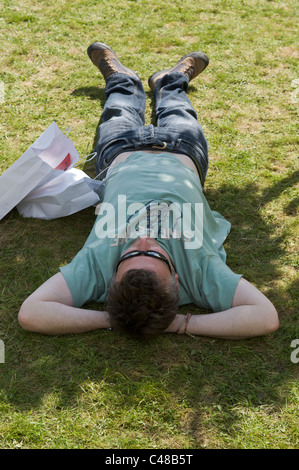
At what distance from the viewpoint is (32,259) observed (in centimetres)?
377

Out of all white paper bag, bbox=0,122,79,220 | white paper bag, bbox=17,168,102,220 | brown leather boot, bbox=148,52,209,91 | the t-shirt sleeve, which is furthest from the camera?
brown leather boot, bbox=148,52,209,91

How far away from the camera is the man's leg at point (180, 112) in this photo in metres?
4.07

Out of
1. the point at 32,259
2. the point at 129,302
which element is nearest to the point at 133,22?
the point at 32,259

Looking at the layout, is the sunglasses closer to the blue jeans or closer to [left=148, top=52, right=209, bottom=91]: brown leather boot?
the blue jeans

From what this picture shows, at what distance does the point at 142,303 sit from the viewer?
2.83m

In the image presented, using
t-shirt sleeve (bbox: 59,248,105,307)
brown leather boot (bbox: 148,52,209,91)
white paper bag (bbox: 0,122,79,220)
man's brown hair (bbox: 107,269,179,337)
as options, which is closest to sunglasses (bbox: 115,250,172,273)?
man's brown hair (bbox: 107,269,179,337)

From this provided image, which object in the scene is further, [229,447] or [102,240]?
[102,240]

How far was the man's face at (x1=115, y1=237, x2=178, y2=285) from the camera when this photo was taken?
2.91 meters

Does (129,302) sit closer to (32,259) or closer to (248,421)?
(248,421)

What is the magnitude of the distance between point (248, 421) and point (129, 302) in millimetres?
894

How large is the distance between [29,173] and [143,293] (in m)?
1.55

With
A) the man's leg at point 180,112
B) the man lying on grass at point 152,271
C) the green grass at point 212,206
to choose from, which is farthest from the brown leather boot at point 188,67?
the man lying on grass at point 152,271

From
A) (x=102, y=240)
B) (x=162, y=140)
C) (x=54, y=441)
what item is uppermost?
(x=162, y=140)

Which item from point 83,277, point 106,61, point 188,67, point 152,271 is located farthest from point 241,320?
point 106,61
